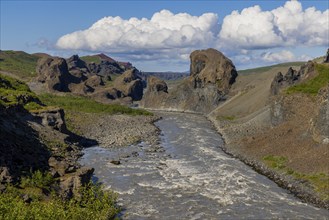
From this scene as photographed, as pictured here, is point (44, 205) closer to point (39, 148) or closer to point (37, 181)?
point (37, 181)

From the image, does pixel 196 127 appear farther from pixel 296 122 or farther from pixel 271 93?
pixel 296 122

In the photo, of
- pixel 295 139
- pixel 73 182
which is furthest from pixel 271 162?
pixel 73 182

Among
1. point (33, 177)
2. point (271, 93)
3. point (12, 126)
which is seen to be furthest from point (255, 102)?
point (33, 177)

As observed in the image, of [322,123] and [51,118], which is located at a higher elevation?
[322,123]

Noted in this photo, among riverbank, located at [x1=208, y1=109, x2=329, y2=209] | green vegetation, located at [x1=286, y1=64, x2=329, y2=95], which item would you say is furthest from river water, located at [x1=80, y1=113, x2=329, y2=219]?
green vegetation, located at [x1=286, y1=64, x2=329, y2=95]

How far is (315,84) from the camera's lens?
10381cm

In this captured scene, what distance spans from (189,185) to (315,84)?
184ft

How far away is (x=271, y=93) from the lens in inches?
5817

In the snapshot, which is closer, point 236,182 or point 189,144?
point 236,182

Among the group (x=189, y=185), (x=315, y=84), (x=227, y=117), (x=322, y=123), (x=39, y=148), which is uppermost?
(x=315, y=84)

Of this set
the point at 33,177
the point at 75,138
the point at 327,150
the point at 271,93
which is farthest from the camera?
the point at 271,93

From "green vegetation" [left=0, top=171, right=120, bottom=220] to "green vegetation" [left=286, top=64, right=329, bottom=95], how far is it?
66.0 metres

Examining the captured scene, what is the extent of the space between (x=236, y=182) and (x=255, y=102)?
89.6 meters

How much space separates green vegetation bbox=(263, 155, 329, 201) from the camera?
58.8 m
